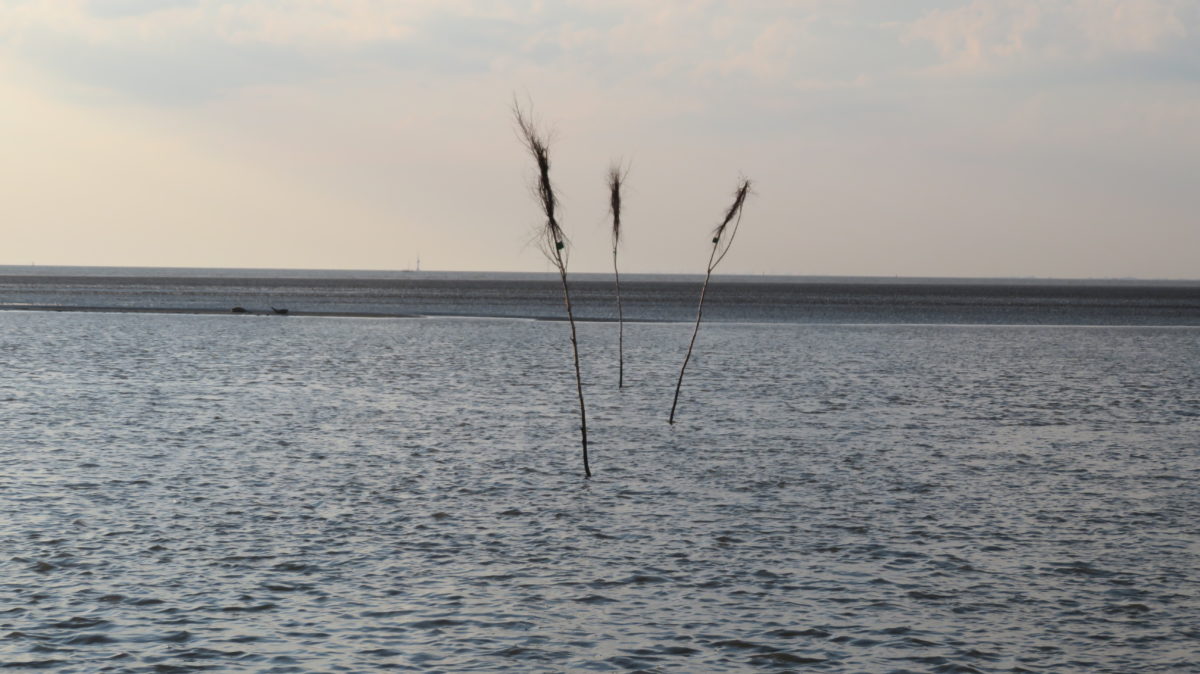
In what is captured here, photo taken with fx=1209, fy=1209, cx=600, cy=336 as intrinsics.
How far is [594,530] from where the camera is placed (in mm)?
15078

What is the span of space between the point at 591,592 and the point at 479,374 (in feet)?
95.4

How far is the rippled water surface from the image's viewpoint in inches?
409

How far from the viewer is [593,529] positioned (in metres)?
15.1

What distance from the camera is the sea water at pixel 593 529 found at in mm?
10391

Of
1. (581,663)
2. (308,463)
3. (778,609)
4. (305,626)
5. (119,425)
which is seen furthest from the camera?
(119,425)

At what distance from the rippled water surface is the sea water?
0.05 m

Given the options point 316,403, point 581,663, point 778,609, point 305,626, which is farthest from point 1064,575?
point 316,403

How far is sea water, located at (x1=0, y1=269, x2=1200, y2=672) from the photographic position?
10.4 metres

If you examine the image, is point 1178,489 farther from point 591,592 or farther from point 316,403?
point 316,403

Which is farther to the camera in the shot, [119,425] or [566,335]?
[566,335]

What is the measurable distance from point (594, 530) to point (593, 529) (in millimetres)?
71

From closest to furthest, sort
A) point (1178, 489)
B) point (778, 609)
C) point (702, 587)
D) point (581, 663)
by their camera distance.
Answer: point (581, 663), point (778, 609), point (702, 587), point (1178, 489)

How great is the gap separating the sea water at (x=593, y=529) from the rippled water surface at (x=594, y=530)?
55mm

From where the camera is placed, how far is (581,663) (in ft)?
32.3
